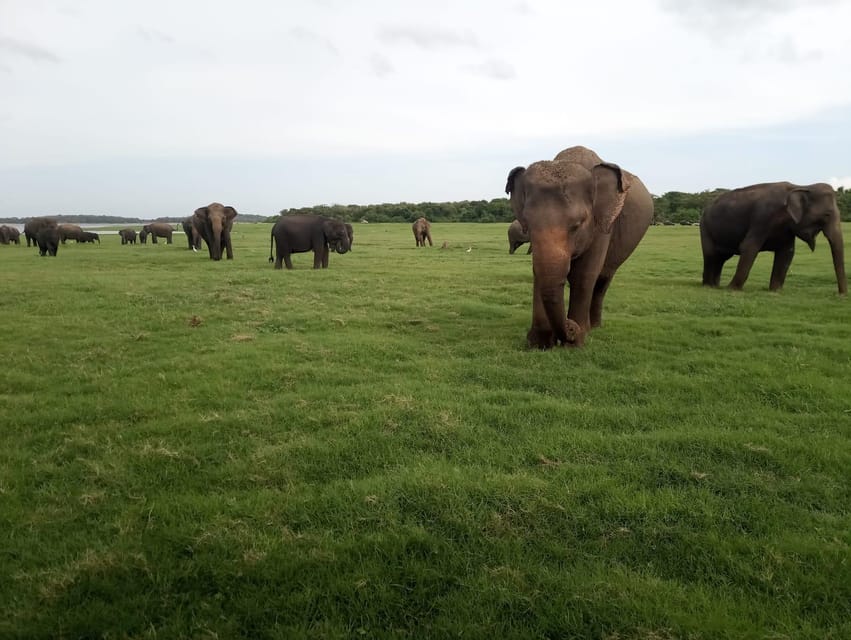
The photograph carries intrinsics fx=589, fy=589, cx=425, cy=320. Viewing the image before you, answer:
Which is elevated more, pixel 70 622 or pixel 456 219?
pixel 456 219

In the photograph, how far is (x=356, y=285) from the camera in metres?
14.1

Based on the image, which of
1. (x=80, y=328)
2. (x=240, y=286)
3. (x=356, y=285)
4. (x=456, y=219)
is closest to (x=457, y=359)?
(x=80, y=328)

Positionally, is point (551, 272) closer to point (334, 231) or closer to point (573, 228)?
point (573, 228)

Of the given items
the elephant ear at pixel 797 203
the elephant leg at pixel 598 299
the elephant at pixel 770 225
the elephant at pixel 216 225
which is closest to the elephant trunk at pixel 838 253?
the elephant at pixel 770 225

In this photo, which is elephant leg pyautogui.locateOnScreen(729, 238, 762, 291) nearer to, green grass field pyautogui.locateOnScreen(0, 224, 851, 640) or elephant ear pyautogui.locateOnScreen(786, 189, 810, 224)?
elephant ear pyautogui.locateOnScreen(786, 189, 810, 224)

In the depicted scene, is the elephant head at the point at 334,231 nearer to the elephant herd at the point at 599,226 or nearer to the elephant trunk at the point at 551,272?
the elephant herd at the point at 599,226

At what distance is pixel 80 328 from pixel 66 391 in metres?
3.49

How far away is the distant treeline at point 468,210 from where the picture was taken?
186 feet

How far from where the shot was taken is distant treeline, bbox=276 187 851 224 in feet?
186

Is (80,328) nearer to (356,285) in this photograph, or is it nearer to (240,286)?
(240,286)

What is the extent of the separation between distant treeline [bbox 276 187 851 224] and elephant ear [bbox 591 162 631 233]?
50.9 meters

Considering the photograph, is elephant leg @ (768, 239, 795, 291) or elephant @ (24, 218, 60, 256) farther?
elephant @ (24, 218, 60, 256)

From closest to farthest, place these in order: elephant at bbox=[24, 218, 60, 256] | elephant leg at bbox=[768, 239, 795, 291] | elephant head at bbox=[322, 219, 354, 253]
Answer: elephant leg at bbox=[768, 239, 795, 291] < elephant head at bbox=[322, 219, 354, 253] < elephant at bbox=[24, 218, 60, 256]

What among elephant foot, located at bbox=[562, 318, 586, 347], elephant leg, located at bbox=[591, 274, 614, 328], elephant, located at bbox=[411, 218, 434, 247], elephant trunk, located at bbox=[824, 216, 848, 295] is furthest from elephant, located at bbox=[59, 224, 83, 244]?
elephant trunk, located at bbox=[824, 216, 848, 295]
